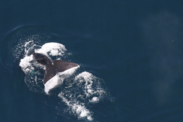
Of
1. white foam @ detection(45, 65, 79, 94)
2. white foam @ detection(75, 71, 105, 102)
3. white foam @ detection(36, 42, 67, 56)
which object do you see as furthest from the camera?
white foam @ detection(36, 42, 67, 56)

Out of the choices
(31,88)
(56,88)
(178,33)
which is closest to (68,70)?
(56,88)

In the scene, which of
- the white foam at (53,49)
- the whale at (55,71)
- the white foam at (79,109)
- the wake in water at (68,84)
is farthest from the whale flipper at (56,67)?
the white foam at (79,109)

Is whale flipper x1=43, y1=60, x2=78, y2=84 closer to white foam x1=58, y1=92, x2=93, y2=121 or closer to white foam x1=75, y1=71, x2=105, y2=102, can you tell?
white foam x1=75, y1=71, x2=105, y2=102

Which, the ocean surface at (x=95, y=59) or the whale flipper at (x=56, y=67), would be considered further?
the whale flipper at (x=56, y=67)

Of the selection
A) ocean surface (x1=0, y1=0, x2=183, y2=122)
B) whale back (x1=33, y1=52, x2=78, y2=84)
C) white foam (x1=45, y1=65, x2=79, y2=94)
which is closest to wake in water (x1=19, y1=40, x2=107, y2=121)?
white foam (x1=45, y1=65, x2=79, y2=94)

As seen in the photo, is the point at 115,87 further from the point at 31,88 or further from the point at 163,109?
the point at 31,88

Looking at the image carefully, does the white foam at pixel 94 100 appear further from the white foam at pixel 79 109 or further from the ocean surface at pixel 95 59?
the white foam at pixel 79 109

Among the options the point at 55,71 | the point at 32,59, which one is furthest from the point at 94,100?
the point at 32,59
